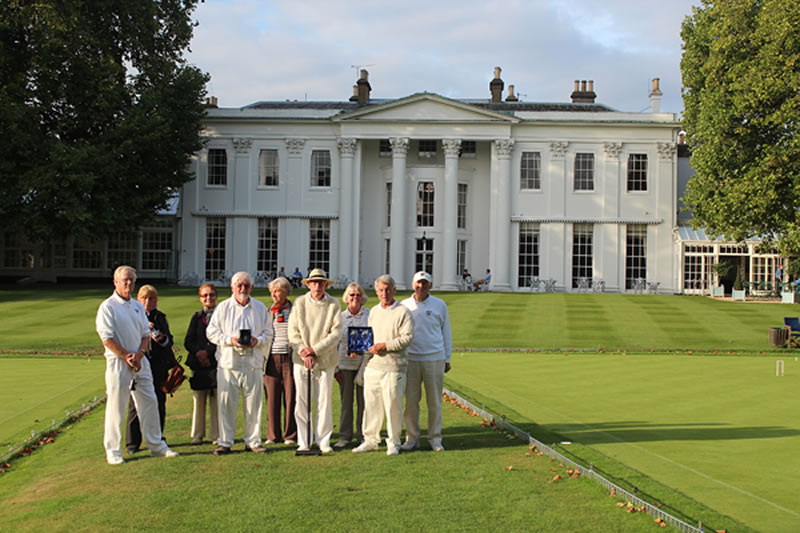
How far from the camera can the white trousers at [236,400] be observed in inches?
336

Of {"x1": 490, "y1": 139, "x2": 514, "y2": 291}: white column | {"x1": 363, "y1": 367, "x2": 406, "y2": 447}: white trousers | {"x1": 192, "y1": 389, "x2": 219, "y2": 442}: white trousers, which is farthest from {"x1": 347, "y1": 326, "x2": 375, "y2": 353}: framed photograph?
{"x1": 490, "y1": 139, "x2": 514, "y2": 291}: white column

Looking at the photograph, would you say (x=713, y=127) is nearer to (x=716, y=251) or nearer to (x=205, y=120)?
(x=716, y=251)

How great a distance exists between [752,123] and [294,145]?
84.5 feet

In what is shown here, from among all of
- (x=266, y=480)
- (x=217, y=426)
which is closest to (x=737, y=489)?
(x=266, y=480)

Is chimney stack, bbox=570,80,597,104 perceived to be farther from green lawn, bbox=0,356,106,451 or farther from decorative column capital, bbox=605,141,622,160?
green lawn, bbox=0,356,106,451

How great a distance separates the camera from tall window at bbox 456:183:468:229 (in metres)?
46.8

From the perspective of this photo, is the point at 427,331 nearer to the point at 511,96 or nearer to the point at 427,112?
the point at 427,112

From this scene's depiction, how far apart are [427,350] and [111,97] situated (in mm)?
30442

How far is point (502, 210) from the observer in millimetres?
45188

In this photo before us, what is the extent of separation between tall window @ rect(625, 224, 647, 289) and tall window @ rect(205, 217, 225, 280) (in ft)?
76.5

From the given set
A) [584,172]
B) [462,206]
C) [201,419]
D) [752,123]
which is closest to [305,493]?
[201,419]

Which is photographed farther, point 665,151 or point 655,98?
point 655,98

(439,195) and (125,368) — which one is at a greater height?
(439,195)

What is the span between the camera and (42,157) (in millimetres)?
34531
